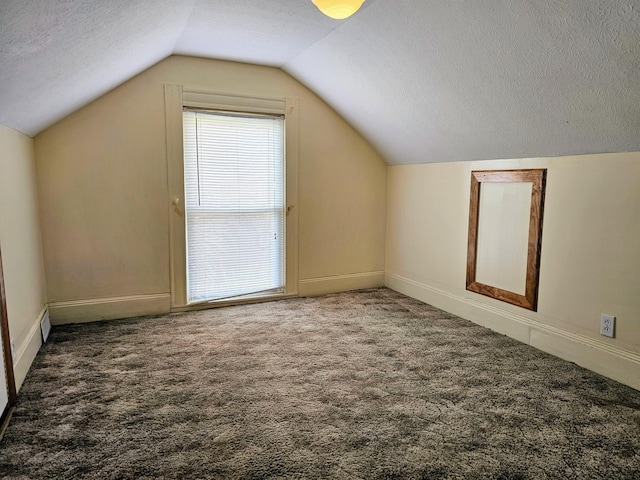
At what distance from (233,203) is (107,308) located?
4.44 feet

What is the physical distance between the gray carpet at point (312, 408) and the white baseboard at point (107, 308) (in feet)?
0.41

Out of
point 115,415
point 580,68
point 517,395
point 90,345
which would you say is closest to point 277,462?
point 115,415

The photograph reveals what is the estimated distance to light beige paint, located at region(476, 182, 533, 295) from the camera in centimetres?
312

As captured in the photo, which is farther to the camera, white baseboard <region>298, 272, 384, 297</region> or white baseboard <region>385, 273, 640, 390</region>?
white baseboard <region>298, 272, 384, 297</region>

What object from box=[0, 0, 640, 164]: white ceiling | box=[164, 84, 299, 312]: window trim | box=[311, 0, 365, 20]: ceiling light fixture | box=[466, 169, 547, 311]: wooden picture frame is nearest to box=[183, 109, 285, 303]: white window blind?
box=[164, 84, 299, 312]: window trim

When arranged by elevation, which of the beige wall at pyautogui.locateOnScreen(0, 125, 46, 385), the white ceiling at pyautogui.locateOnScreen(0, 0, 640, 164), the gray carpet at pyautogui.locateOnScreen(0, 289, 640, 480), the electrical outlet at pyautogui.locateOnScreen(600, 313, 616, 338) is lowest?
the gray carpet at pyautogui.locateOnScreen(0, 289, 640, 480)

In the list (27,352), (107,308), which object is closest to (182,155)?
(107,308)

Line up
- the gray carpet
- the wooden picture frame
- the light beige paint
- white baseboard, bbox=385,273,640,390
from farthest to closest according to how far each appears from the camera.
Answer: the light beige paint, the wooden picture frame, white baseboard, bbox=385,273,640,390, the gray carpet

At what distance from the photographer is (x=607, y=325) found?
2.57 m

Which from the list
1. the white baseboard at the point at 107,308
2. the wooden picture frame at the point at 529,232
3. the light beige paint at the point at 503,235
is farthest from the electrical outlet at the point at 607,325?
the white baseboard at the point at 107,308

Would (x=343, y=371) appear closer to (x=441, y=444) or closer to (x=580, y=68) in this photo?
(x=441, y=444)

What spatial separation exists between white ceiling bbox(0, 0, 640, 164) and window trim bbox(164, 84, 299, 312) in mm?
338

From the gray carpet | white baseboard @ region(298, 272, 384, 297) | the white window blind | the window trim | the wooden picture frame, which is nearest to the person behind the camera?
the gray carpet

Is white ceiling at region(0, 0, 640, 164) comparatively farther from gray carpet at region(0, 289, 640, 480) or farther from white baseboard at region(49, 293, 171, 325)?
gray carpet at region(0, 289, 640, 480)
